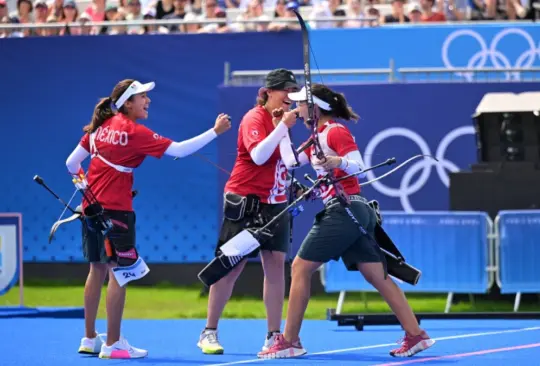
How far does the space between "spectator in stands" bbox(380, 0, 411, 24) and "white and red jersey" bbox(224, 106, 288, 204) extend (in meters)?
6.74

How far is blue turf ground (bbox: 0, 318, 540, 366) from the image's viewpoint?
9.17 metres

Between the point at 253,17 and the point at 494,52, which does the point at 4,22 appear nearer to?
the point at 253,17

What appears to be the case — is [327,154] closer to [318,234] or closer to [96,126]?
[318,234]

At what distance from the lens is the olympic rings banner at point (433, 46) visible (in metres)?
15.0

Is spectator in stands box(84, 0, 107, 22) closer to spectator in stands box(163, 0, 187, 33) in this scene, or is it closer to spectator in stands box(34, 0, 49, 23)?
spectator in stands box(34, 0, 49, 23)

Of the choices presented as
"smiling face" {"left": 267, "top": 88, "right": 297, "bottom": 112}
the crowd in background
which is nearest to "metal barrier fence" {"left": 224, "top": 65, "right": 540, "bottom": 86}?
the crowd in background

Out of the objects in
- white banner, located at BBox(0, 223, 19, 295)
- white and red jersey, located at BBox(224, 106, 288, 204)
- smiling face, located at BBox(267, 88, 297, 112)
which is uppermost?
smiling face, located at BBox(267, 88, 297, 112)

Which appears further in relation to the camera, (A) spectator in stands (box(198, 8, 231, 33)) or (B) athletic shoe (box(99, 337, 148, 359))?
(A) spectator in stands (box(198, 8, 231, 33))

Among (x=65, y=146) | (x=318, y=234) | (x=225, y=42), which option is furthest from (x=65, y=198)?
(x=318, y=234)

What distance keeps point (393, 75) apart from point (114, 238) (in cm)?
615

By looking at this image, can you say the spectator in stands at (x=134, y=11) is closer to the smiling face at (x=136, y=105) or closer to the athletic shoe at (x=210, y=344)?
the smiling face at (x=136, y=105)

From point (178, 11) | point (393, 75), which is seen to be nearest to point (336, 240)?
point (393, 75)

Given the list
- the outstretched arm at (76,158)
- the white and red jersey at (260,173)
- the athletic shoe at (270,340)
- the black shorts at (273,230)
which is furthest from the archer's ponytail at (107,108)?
the athletic shoe at (270,340)

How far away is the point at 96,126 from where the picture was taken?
9430mm
